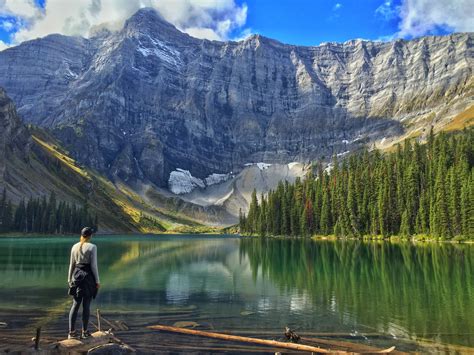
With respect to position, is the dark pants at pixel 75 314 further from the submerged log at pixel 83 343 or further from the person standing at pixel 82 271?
the submerged log at pixel 83 343

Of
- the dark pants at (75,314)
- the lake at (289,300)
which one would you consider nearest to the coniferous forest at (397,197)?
the lake at (289,300)

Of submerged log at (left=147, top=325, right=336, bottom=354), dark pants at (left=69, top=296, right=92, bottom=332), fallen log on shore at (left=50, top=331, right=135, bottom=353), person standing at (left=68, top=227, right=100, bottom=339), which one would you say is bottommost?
submerged log at (left=147, top=325, right=336, bottom=354)

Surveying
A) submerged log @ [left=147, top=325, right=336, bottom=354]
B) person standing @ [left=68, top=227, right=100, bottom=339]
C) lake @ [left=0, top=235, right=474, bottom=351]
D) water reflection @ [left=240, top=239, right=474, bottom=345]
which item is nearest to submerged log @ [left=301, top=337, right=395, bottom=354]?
lake @ [left=0, top=235, right=474, bottom=351]

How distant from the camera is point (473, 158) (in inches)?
4867

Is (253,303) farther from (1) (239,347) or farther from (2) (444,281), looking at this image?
(2) (444,281)

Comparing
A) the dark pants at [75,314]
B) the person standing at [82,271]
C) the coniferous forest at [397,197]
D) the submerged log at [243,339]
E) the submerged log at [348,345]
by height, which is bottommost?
the submerged log at [348,345]

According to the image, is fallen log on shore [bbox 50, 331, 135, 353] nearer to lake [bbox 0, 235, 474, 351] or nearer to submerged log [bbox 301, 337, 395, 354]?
lake [bbox 0, 235, 474, 351]

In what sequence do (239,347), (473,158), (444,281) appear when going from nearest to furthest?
(239,347)
(444,281)
(473,158)

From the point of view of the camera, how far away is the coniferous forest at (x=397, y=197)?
106438 millimetres

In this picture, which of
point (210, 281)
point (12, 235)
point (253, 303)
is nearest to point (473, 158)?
point (210, 281)

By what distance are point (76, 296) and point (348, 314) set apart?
17951mm

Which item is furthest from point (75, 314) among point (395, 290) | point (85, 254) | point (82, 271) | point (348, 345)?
point (395, 290)

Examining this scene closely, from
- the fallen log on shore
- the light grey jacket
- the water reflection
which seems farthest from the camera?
the water reflection

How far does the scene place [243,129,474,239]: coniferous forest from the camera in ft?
349
